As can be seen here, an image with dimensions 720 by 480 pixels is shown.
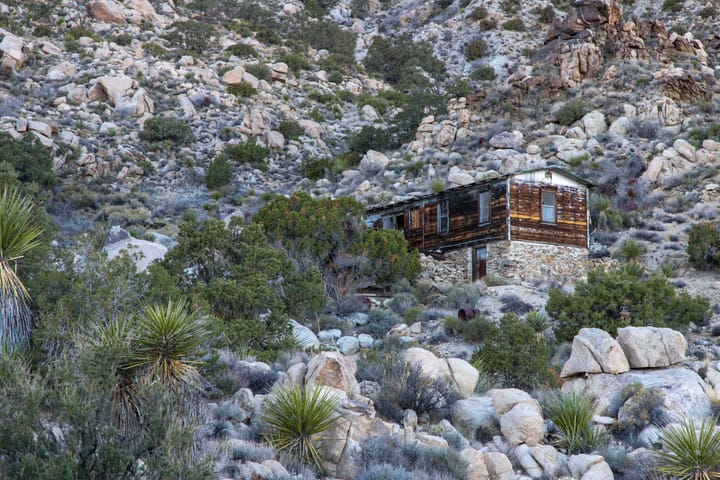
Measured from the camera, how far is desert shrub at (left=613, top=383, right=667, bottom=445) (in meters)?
14.7

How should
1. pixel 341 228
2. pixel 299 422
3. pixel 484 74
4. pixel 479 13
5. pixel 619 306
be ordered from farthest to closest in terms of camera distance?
pixel 479 13 < pixel 484 74 < pixel 341 228 < pixel 619 306 < pixel 299 422

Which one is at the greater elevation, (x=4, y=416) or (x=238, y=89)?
(x=238, y=89)

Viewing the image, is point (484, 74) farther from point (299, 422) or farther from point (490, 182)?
point (299, 422)

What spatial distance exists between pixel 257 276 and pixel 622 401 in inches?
347

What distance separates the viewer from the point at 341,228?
98.0 ft

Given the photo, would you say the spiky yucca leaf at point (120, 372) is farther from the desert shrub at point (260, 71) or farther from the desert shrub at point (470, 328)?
the desert shrub at point (260, 71)

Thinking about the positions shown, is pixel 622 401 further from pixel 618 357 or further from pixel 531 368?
pixel 531 368

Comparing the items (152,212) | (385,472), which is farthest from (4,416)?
(152,212)

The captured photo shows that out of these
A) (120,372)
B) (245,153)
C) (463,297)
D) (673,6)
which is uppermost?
(673,6)

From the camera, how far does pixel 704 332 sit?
2330 centimetres

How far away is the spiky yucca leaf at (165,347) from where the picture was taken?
1147 centimetres

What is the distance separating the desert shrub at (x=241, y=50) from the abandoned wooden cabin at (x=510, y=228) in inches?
1142

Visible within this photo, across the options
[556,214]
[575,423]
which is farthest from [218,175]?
[575,423]

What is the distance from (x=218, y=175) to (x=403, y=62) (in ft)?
94.2
